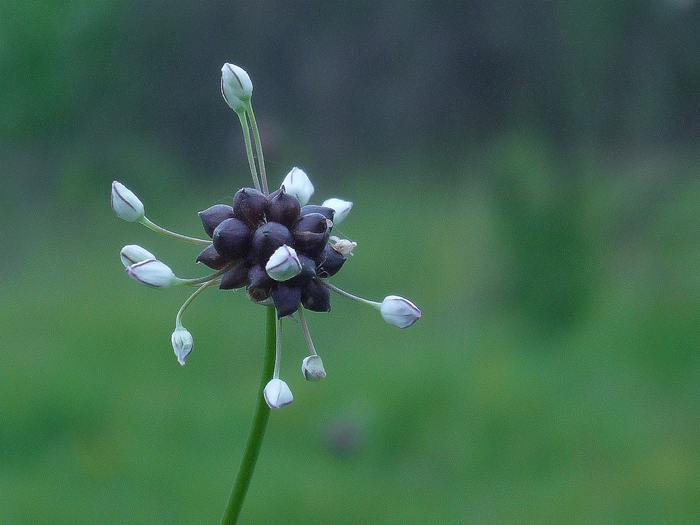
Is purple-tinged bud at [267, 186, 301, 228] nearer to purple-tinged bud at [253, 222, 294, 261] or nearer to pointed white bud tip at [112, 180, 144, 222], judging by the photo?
purple-tinged bud at [253, 222, 294, 261]

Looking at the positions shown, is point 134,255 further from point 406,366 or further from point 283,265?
point 406,366

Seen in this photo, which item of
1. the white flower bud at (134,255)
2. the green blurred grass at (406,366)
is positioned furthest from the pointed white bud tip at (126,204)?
the green blurred grass at (406,366)

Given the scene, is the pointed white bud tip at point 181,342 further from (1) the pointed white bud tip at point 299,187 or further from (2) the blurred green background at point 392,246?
(2) the blurred green background at point 392,246

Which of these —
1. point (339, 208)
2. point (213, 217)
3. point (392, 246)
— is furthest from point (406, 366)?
point (213, 217)

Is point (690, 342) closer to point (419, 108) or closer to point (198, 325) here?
point (419, 108)

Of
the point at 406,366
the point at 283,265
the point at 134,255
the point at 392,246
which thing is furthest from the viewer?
the point at 392,246

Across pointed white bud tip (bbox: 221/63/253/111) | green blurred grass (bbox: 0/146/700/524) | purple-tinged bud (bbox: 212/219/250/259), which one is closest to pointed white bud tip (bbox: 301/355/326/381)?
purple-tinged bud (bbox: 212/219/250/259)
